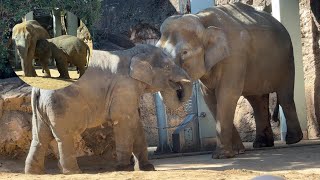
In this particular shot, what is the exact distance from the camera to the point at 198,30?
879 cm

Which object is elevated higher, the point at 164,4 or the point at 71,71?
the point at 164,4

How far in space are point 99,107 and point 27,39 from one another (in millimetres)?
3856

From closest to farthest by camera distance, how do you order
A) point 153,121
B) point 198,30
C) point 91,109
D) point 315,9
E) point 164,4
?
point 91,109 → point 198,30 → point 315,9 → point 153,121 → point 164,4

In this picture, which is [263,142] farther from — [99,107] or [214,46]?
[99,107]

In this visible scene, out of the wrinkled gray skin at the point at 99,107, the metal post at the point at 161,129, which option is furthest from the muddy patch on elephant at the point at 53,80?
the metal post at the point at 161,129

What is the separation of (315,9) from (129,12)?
7.31 meters

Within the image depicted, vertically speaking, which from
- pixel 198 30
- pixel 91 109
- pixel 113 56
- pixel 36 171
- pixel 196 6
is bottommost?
pixel 36 171

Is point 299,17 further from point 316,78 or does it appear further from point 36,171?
point 36,171

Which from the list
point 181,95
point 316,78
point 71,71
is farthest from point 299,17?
point 71,71

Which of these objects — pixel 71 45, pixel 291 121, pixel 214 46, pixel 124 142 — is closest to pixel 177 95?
pixel 124 142

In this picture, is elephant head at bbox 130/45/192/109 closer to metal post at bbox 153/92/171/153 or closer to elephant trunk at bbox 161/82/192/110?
elephant trunk at bbox 161/82/192/110

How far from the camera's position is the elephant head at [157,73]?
6926mm

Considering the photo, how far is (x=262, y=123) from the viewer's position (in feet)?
33.6

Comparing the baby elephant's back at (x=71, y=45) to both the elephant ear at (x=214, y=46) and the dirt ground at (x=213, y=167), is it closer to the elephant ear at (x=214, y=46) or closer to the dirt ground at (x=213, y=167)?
the dirt ground at (x=213, y=167)
